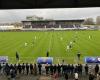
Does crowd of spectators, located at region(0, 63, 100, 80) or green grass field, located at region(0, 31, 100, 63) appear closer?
crowd of spectators, located at region(0, 63, 100, 80)

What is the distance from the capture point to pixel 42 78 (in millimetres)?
19328

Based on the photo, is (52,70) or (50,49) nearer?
(52,70)

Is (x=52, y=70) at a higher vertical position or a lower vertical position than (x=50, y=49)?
lower

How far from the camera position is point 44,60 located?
896 inches

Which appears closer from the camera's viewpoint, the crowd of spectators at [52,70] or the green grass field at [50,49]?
the crowd of spectators at [52,70]
